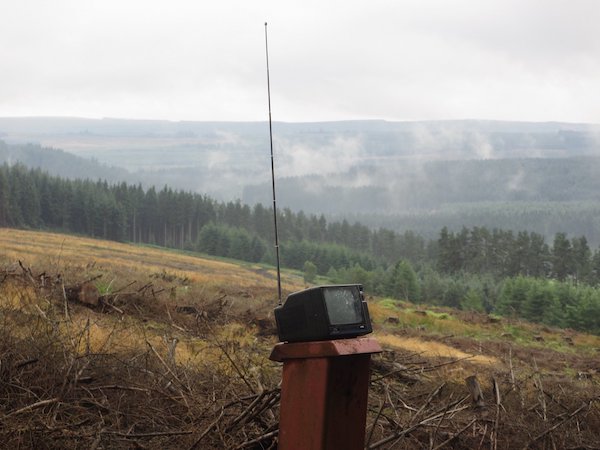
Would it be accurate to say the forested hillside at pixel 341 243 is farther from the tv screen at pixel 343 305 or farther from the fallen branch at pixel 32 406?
the tv screen at pixel 343 305

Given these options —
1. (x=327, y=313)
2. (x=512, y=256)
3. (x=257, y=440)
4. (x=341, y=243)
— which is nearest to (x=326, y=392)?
(x=327, y=313)

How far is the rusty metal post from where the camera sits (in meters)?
3.12

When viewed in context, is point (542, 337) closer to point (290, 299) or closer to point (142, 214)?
point (290, 299)

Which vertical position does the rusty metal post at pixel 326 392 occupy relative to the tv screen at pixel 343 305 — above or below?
below

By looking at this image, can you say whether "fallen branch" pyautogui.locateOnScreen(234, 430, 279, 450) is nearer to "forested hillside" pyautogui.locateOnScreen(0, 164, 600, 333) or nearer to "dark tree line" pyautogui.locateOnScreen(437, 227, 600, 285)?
"forested hillside" pyautogui.locateOnScreen(0, 164, 600, 333)

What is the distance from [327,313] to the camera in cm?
310

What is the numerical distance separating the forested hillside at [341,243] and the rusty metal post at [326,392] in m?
55.1

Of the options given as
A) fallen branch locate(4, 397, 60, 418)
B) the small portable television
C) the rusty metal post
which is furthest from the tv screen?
fallen branch locate(4, 397, 60, 418)

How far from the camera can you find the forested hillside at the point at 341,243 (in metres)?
69.9

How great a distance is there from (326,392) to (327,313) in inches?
15.6

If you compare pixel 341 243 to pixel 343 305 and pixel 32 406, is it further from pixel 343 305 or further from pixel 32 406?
pixel 343 305

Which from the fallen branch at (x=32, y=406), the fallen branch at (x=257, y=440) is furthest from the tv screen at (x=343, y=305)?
the fallen branch at (x=32, y=406)

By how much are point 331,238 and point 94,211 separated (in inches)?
1857

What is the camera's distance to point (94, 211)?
9062cm
